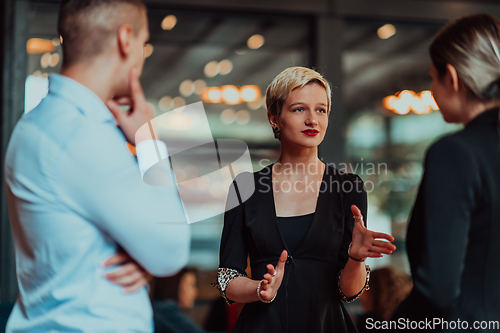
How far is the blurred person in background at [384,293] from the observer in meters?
2.32

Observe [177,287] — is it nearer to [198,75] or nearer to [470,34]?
[198,75]

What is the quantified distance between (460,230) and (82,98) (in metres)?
0.87

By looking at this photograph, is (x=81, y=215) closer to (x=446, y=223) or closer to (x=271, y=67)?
(x=446, y=223)

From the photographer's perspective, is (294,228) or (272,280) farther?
(294,228)

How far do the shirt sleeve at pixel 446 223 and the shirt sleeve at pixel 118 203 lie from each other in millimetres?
524

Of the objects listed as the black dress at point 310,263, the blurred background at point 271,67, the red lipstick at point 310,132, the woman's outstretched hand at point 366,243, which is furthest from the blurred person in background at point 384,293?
the red lipstick at point 310,132

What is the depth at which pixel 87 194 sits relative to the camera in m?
0.97

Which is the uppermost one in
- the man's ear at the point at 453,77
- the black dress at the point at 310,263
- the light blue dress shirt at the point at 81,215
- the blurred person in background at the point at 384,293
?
the man's ear at the point at 453,77

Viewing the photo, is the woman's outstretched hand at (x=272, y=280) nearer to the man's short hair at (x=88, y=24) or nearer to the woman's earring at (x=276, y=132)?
the woman's earring at (x=276, y=132)

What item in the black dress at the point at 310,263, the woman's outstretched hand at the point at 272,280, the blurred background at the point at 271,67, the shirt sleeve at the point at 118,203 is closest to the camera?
the shirt sleeve at the point at 118,203

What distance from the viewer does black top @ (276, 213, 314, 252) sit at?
49.3 inches

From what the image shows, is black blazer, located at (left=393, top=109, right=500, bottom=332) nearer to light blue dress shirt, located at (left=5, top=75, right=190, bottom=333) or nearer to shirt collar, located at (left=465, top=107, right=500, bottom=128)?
shirt collar, located at (left=465, top=107, right=500, bottom=128)

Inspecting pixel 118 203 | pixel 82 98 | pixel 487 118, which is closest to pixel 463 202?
pixel 487 118

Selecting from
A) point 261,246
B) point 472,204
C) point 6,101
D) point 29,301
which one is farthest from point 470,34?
point 6,101
